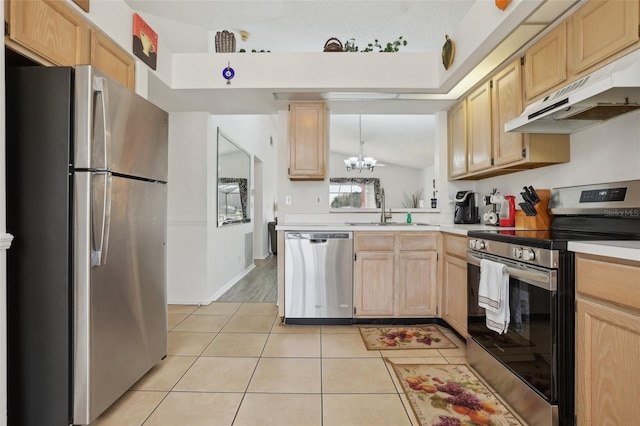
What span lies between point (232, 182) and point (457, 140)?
2992mm

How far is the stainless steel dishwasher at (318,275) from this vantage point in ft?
9.30

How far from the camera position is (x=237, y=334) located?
2.68 m

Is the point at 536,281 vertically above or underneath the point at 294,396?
above

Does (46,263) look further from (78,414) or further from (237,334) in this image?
(237,334)

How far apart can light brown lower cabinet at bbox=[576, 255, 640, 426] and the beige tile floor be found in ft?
2.49

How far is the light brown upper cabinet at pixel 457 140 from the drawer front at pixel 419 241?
2.37 ft

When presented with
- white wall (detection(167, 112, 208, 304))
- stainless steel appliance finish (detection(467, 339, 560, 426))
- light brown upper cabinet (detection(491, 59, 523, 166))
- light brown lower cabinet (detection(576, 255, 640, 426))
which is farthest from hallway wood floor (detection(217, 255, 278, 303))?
light brown lower cabinet (detection(576, 255, 640, 426))

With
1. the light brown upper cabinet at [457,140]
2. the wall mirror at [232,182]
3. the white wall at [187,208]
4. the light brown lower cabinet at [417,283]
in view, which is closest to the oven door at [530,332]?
the light brown lower cabinet at [417,283]

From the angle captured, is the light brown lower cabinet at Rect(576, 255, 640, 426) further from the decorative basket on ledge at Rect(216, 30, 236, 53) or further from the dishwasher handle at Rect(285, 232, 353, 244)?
the decorative basket on ledge at Rect(216, 30, 236, 53)

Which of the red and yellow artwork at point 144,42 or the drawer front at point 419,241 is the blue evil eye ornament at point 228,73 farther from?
the drawer front at point 419,241

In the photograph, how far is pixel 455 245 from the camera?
8.27 ft

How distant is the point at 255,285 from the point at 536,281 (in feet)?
11.7

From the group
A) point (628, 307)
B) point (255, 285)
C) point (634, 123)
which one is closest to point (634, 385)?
point (628, 307)

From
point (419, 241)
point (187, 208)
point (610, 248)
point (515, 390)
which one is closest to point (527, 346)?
point (515, 390)
